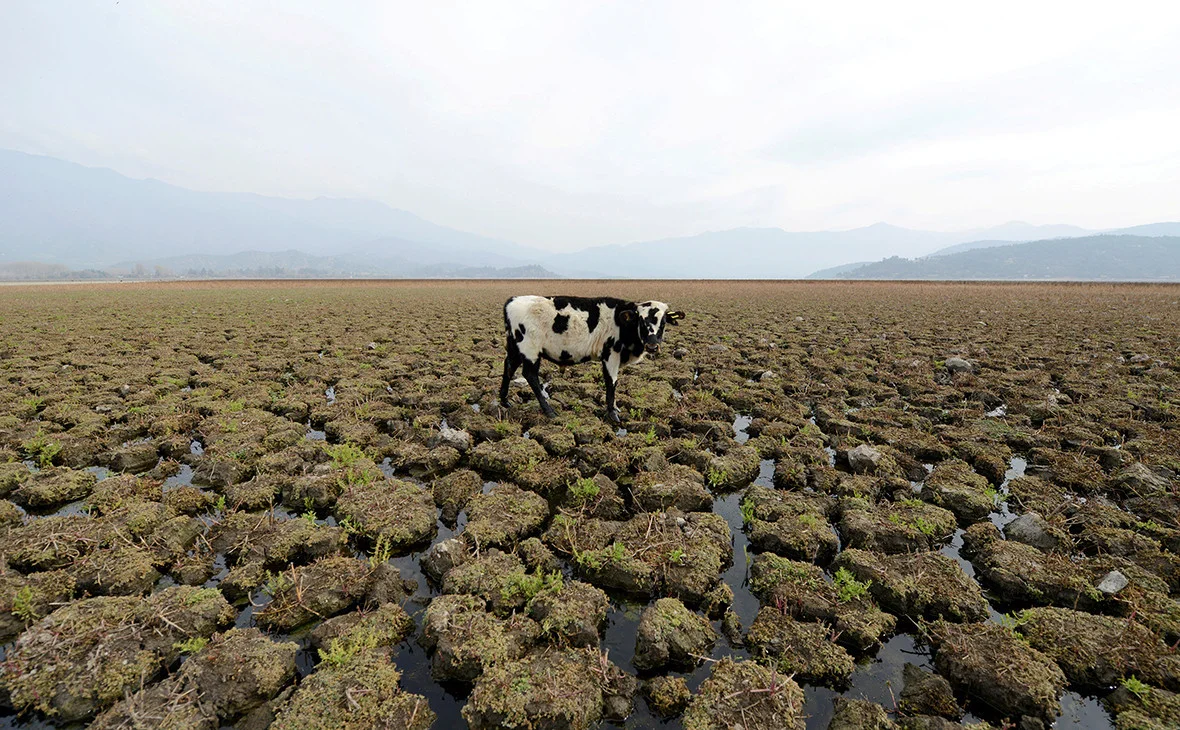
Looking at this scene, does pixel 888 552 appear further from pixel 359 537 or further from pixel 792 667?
pixel 359 537

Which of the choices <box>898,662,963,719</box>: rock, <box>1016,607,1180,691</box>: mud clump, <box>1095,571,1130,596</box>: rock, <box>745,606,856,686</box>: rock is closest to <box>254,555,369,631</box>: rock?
<box>745,606,856,686</box>: rock

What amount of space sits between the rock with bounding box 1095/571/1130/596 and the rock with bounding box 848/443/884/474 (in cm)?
229

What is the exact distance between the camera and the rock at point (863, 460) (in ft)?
20.3

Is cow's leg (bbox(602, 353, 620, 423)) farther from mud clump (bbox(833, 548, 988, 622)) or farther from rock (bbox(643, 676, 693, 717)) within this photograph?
rock (bbox(643, 676, 693, 717))

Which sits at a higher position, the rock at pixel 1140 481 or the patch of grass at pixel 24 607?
the rock at pixel 1140 481

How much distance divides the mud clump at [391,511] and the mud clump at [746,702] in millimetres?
3144

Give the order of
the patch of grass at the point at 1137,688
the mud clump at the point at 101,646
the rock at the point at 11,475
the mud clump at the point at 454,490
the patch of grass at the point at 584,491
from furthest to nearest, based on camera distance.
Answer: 1. the patch of grass at the point at 584,491
2. the mud clump at the point at 454,490
3. the rock at the point at 11,475
4. the patch of grass at the point at 1137,688
5. the mud clump at the point at 101,646

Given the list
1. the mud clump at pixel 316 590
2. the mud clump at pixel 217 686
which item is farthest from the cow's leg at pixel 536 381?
the mud clump at pixel 217 686

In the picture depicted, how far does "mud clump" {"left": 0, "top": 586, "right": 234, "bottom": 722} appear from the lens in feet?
9.64

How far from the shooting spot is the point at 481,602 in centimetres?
384

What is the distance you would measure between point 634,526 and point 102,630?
440 cm

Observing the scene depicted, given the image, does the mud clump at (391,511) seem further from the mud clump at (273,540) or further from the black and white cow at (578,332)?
the black and white cow at (578,332)

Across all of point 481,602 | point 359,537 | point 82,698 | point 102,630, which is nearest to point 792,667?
point 481,602

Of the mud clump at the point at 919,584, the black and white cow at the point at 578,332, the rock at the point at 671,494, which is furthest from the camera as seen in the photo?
the black and white cow at the point at 578,332
